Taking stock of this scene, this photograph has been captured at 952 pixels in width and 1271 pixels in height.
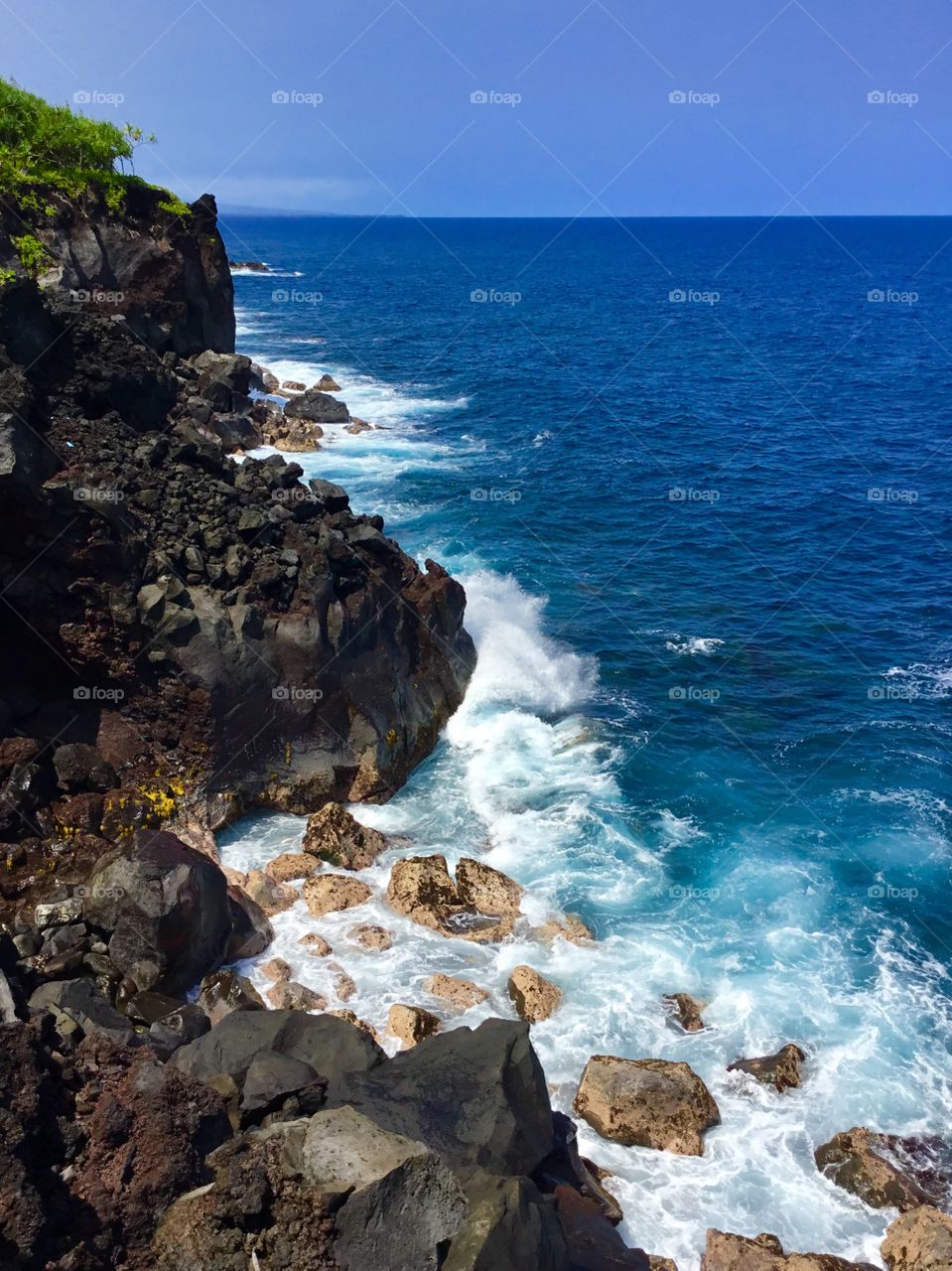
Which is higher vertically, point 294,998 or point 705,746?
point 705,746

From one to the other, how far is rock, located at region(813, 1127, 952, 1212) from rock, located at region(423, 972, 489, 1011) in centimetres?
871

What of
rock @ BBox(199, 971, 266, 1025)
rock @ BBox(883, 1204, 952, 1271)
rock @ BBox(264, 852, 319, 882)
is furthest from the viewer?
rock @ BBox(264, 852, 319, 882)

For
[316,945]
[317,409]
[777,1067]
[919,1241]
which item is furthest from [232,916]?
[317,409]

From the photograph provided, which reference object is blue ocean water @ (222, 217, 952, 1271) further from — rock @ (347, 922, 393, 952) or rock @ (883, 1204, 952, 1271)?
rock @ (883, 1204, 952, 1271)

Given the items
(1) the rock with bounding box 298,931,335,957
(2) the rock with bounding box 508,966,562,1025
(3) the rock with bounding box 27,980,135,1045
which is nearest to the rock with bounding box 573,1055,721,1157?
(2) the rock with bounding box 508,966,562,1025

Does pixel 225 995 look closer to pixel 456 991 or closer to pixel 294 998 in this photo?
pixel 294 998

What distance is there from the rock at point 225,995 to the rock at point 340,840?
18.8 ft

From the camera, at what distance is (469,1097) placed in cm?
1677

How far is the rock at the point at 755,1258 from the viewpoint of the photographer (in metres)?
18.1

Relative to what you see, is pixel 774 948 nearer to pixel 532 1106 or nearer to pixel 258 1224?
pixel 532 1106

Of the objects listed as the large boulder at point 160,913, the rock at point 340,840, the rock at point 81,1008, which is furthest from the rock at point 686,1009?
the rock at point 81,1008

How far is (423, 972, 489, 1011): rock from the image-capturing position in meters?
24.1

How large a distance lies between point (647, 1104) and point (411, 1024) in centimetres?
588

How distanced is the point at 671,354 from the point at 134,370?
8130 centimetres
